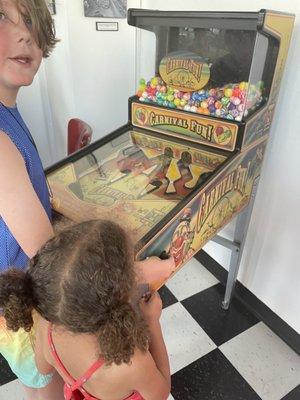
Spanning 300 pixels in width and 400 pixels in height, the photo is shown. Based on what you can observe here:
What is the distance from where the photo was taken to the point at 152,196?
978 millimetres

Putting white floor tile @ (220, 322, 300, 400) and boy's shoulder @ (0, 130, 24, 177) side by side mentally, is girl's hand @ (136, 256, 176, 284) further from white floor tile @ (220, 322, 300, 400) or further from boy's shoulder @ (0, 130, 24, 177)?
white floor tile @ (220, 322, 300, 400)

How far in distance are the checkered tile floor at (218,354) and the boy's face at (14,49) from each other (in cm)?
113

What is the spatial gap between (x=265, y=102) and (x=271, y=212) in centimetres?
49

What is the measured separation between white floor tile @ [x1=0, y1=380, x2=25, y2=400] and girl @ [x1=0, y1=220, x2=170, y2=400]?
2.31ft

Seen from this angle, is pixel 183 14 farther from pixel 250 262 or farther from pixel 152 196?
pixel 250 262

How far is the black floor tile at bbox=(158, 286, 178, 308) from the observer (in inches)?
62.3

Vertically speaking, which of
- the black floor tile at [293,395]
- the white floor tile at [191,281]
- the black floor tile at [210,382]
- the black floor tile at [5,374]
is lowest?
the white floor tile at [191,281]

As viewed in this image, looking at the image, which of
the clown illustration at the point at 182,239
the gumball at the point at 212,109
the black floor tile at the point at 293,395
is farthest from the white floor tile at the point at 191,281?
the gumball at the point at 212,109

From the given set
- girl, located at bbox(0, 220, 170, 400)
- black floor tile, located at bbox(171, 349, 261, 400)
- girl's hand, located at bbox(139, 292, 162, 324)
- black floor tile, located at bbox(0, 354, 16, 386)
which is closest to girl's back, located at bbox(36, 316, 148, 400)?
girl, located at bbox(0, 220, 170, 400)

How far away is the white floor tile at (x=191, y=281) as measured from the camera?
1.66 m

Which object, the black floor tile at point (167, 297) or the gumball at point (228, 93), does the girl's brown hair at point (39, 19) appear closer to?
the gumball at point (228, 93)

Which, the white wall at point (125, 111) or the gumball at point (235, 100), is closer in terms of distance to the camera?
the gumball at point (235, 100)

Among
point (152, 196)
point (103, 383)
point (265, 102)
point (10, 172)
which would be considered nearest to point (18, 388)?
point (103, 383)

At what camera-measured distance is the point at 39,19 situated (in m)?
0.65
